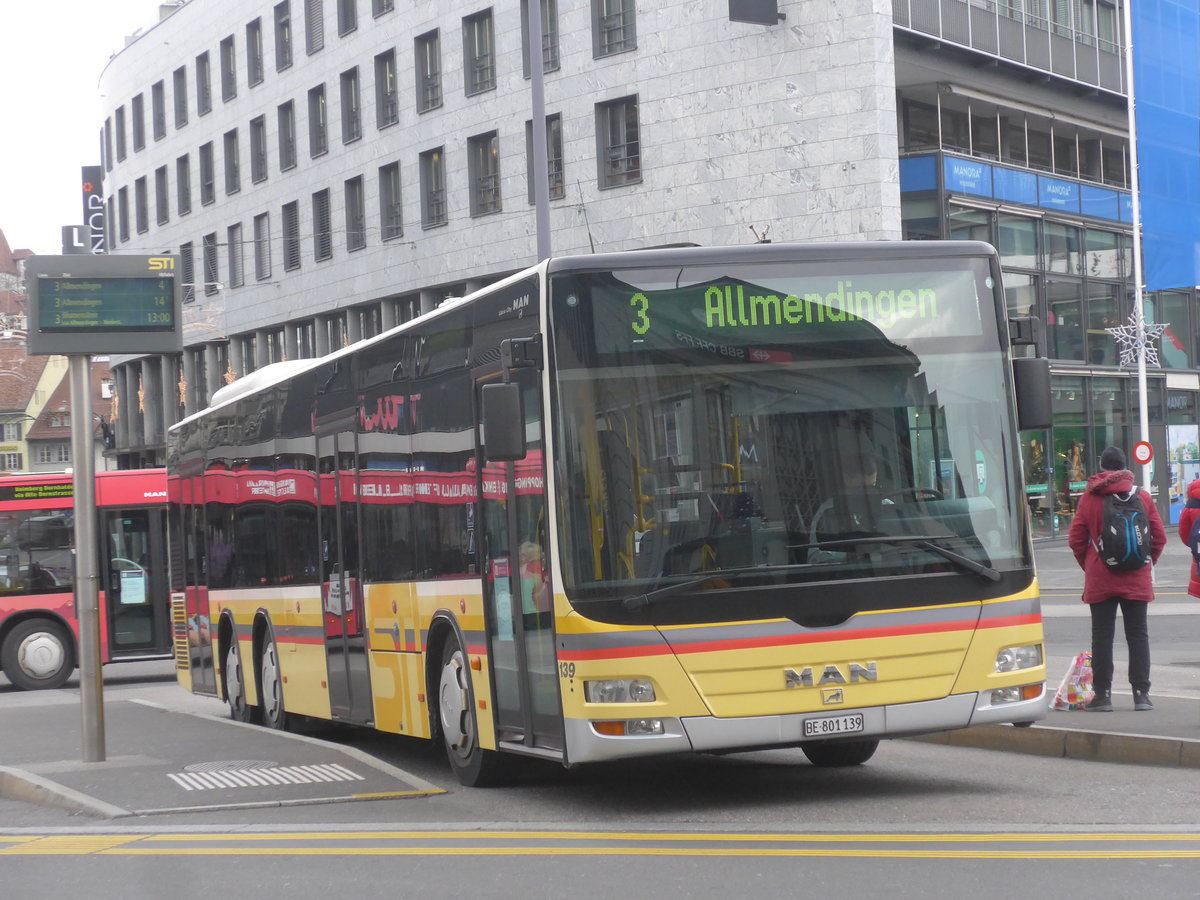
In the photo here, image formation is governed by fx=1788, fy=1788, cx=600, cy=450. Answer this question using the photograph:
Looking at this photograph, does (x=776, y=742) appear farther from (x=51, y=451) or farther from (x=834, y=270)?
(x=51, y=451)

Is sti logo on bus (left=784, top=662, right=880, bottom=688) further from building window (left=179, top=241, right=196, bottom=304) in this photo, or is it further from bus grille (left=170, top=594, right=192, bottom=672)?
building window (left=179, top=241, right=196, bottom=304)

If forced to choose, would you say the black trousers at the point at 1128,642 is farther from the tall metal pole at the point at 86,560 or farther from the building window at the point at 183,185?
the building window at the point at 183,185

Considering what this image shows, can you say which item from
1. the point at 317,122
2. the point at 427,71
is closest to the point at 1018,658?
the point at 427,71

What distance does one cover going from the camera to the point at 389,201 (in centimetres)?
4288

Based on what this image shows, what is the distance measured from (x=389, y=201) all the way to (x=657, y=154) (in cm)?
1062

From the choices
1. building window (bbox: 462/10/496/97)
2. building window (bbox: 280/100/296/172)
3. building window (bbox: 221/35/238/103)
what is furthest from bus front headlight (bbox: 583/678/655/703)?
building window (bbox: 221/35/238/103)

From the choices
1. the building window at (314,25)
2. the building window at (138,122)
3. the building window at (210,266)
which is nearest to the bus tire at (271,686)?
the building window at (314,25)

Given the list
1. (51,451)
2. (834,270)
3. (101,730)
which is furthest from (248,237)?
(51,451)

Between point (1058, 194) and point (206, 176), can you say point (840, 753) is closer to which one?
point (1058, 194)

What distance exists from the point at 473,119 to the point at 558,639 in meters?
31.7

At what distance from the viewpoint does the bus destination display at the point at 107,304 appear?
11.6 meters

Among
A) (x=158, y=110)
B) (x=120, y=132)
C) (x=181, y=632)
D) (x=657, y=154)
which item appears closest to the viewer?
(x=181, y=632)

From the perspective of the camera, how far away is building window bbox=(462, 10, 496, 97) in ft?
127

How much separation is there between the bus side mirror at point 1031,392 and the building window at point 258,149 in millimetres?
42758
